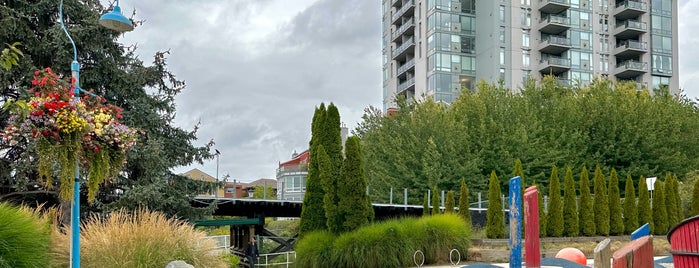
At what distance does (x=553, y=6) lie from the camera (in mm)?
49469

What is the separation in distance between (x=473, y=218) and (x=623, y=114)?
12367 mm

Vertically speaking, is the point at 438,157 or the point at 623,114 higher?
the point at 623,114

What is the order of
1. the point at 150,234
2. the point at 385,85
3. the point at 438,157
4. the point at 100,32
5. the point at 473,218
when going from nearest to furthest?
the point at 150,234 < the point at 100,32 < the point at 473,218 < the point at 438,157 < the point at 385,85

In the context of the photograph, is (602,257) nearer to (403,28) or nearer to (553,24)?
(553,24)

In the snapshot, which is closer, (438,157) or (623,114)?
(438,157)

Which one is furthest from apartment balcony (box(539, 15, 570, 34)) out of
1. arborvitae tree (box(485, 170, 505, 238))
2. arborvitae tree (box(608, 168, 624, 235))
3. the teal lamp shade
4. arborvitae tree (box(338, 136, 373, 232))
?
the teal lamp shade

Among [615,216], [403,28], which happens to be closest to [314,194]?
[615,216]

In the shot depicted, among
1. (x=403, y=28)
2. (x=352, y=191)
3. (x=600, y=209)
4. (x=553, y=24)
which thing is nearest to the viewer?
(x=352, y=191)

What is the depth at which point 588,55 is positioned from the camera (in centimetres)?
5088

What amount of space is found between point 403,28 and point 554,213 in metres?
34.5

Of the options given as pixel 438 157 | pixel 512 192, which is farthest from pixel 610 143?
pixel 512 192

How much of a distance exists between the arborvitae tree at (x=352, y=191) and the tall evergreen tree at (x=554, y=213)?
22.3ft

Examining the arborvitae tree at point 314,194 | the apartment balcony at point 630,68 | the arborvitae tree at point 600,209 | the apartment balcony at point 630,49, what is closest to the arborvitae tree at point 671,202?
the arborvitae tree at point 600,209

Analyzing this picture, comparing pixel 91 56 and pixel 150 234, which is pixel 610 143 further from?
pixel 150 234
